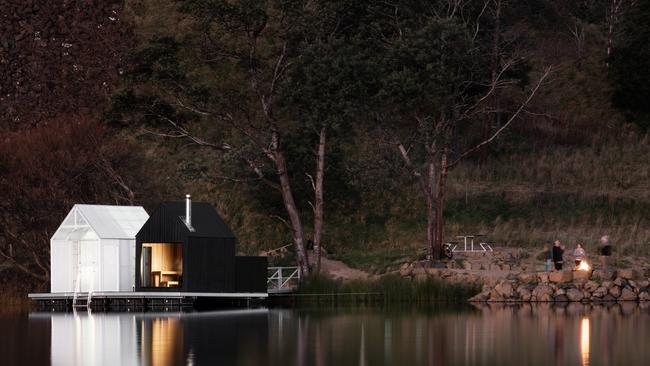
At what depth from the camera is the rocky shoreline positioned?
58.7m

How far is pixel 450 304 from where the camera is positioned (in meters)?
59.2

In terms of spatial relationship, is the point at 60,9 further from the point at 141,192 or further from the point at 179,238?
the point at 179,238

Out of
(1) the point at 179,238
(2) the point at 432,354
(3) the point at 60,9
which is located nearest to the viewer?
(2) the point at 432,354

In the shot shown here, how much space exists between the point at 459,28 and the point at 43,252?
21.0 metres

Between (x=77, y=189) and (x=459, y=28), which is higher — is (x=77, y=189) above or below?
below

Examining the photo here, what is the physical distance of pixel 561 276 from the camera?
58.5 meters

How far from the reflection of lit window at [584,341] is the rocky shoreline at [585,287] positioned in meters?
9.78

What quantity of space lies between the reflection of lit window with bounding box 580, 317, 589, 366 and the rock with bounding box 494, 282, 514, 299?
1020 centimetres

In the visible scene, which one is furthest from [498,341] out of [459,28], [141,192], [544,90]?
[544,90]

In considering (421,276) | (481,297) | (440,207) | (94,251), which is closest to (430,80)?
(440,207)

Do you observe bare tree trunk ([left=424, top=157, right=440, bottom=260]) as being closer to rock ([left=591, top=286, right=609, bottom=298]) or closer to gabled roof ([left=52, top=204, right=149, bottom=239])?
rock ([left=591, top=286, right=609, bottom=298])

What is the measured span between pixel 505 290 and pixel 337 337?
18466 millimetres

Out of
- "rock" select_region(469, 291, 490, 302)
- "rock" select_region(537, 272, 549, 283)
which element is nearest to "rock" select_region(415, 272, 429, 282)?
"rock" select_region(469, 291, 490, 302)

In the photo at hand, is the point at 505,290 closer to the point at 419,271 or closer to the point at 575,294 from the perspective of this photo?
the point at 575,294
